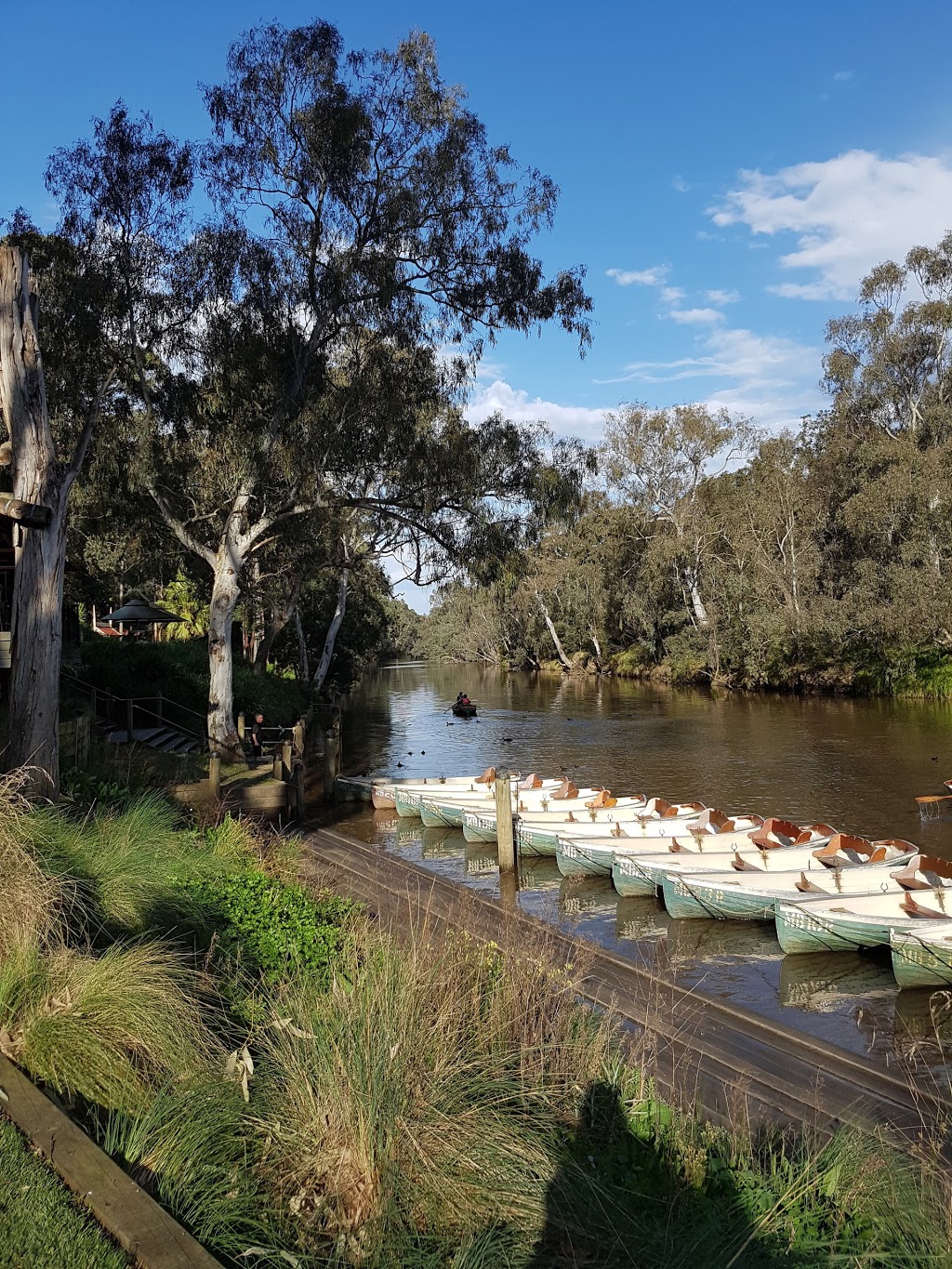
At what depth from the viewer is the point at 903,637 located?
36.8 m

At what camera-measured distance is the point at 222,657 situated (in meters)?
19.0

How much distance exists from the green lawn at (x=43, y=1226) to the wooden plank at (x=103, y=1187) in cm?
4

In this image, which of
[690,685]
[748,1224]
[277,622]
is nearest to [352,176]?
[277,622]

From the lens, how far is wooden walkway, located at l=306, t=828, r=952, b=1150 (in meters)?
5.82

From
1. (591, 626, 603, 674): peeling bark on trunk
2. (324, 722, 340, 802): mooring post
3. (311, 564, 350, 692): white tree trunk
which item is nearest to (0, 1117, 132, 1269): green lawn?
(324, 722, 340, 802): mooring post

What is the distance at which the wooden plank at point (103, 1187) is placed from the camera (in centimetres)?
292

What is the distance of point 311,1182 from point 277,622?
2820 centimetres

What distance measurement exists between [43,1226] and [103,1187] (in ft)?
0.76

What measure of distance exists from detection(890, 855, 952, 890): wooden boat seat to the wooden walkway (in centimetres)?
427

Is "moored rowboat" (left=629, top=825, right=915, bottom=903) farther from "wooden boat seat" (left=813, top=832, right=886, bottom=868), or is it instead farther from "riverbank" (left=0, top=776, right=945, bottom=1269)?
"riverbank" (left=0, top=776, right=945, bottom=1269)

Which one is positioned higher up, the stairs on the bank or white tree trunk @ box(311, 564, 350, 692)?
white tree trunk @ box(311, 564, 350, 692)

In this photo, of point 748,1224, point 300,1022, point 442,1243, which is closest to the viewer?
point 442,1243

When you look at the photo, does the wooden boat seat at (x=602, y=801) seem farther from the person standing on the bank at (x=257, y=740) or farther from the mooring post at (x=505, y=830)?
the person standing on the bank at (x=257, y=740)

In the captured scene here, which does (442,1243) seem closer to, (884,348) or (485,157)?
(485,157)
